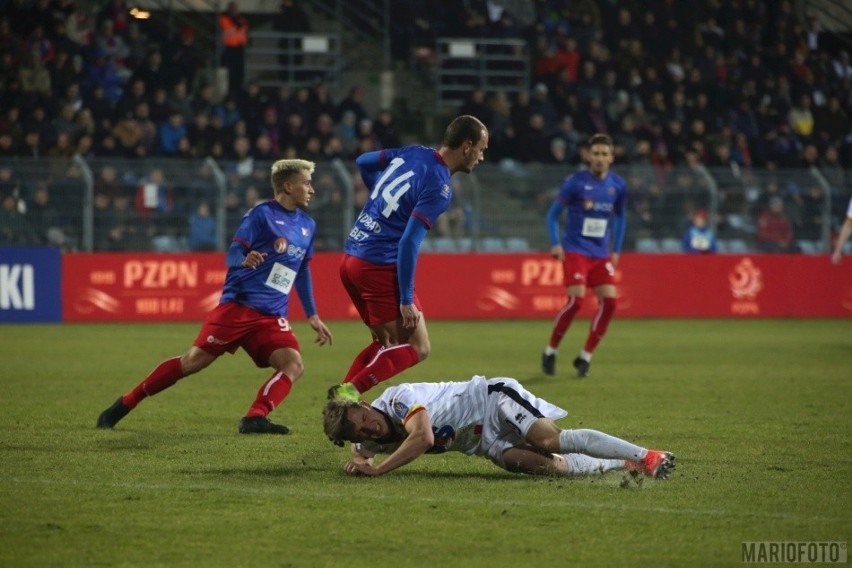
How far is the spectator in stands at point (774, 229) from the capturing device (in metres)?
23.7

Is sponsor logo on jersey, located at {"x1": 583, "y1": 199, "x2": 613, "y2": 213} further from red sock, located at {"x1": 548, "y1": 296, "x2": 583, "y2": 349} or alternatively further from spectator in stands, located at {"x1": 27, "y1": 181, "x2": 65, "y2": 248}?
spectator in stands, located at {"x1": 27, "y1": 181, "x2": 65, "y2": 248}

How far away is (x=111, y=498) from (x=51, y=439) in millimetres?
2286

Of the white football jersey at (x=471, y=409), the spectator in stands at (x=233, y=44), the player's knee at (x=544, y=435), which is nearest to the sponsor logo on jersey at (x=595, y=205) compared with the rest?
the white football jersey at (x=471, y=409)

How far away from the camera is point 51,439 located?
8.87 m

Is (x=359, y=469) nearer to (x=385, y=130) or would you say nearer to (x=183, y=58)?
(x=385, y=130)

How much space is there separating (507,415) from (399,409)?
23.4 inches

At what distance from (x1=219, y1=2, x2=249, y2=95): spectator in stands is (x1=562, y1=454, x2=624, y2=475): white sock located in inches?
737

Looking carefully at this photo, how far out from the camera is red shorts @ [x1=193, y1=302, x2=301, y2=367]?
372 inches

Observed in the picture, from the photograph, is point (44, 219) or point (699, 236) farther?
point (699, 236)

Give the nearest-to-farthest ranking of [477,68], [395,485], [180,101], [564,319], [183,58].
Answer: [395,485], [564,319], [180,101], [183,58], [477,68]

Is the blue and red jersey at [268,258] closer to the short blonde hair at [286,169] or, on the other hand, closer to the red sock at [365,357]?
the short blonde hair at [286,169]

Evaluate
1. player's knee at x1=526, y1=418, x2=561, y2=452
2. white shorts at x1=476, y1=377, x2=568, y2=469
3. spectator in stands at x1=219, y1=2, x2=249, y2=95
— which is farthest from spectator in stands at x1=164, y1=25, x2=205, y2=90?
player's knee at x1=526, y1=418, x2=561, y2=452

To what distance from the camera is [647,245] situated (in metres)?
23.4

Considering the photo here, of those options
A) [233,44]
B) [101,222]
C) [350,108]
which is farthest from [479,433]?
[233,44]
